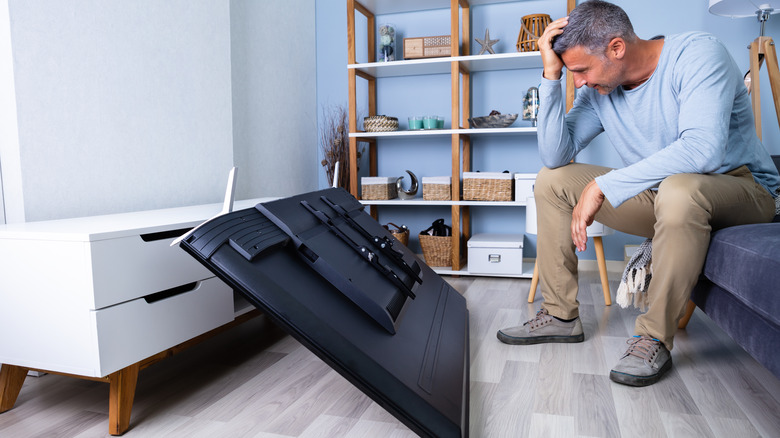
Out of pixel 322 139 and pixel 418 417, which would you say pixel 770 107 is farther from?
pixel 418 417

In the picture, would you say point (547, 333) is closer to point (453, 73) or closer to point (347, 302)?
point (347, 302)

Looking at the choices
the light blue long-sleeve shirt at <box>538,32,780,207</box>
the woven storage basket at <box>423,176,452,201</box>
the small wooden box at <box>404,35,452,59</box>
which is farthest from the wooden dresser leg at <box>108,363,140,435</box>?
the small wooden box at <box>404,35,452,59</box>

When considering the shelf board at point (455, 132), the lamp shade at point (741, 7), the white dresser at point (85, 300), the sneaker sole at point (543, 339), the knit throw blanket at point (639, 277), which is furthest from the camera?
the shelf board at point (455, 132)

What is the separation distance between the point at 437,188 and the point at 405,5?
1141 millimetres

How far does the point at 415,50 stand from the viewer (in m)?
3.08

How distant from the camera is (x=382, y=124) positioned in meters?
3.14

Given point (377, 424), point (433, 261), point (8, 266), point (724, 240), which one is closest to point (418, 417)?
point (377, 424)

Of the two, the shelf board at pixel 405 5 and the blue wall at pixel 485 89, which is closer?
the blue wall at pixel 485 89

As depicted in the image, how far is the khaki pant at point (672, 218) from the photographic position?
1.31 metres

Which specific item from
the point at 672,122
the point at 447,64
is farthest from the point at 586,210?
the point at 447,64

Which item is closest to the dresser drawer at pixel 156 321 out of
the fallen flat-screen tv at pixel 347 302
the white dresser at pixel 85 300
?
the white dresser at pixel 85 300

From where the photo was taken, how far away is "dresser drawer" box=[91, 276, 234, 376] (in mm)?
1139

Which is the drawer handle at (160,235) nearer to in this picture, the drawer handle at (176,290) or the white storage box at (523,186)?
the drawer handle at (176,290)

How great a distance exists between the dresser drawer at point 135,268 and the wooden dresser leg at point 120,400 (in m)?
0.16
